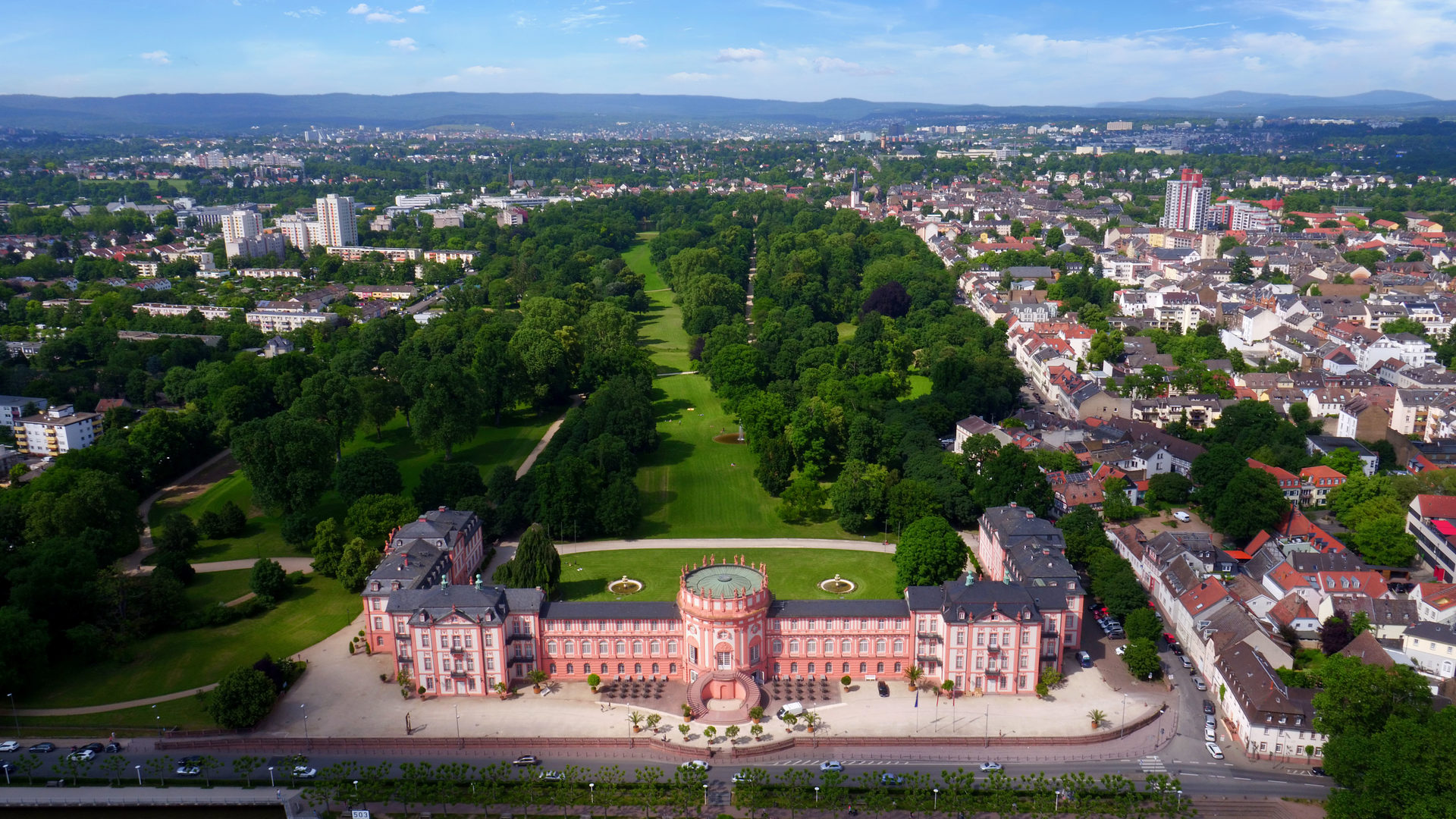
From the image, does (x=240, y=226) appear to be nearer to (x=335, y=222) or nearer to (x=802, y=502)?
(x=335, y=222)

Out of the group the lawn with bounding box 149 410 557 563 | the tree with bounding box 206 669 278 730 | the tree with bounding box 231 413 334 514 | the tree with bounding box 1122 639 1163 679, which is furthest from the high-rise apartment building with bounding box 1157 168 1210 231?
the tree with bounding box 206 669 278 730

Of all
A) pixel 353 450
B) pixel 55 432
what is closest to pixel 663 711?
pixel 353 450

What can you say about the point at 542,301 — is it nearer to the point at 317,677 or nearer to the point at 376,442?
the point at 376,442

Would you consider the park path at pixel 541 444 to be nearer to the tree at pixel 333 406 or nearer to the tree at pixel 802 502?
the tree at pixel 333 406

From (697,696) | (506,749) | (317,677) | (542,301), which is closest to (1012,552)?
(697,696)

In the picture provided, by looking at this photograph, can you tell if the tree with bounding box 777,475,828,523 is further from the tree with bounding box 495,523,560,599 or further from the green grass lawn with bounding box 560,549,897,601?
the tree with bounding box 495,523,560,599
